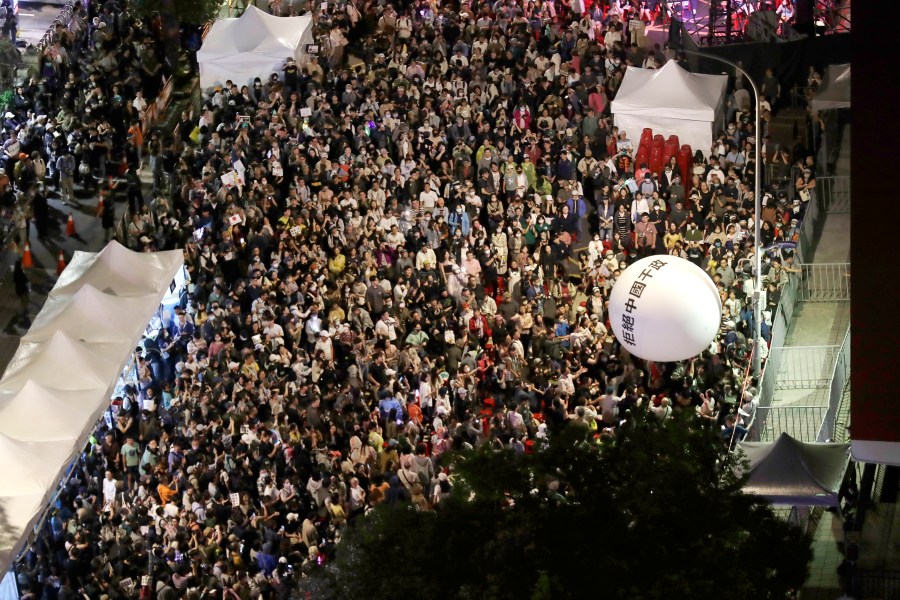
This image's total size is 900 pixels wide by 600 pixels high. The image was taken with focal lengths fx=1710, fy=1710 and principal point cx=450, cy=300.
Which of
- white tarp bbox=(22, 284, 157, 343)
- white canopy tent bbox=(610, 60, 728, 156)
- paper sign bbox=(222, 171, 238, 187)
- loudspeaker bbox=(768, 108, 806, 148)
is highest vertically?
white canopy tent bbox=(610, 60, 728, 156)

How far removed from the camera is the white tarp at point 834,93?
35.2m

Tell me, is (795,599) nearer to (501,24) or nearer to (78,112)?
(501,24)

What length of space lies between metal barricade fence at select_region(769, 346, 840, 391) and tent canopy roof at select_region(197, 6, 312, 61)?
14831mm

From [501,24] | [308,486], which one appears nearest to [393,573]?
[308,486]

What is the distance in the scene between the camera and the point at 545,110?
35375 mm

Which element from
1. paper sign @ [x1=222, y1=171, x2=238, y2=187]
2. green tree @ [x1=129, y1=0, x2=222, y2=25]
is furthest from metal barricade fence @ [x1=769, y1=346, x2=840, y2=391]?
green tree @ [x1=129, y1=0, x2=222, y2=25]

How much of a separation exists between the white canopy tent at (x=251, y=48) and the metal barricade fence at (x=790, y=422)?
15.9m

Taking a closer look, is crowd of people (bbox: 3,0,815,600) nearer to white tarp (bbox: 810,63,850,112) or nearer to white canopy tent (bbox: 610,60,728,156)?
white canopy tent (bbox: 610,60,728,156)

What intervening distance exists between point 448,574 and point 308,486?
28.7ft

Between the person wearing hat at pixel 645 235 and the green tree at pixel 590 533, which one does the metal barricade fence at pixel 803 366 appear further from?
the green tree at pixel 590 533

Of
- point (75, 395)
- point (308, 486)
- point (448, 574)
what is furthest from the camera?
point (75, 395)

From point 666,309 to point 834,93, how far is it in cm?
1125

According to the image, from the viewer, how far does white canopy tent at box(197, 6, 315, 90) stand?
38656 mm

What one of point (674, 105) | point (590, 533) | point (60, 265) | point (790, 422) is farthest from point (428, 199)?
point (590, 533)
